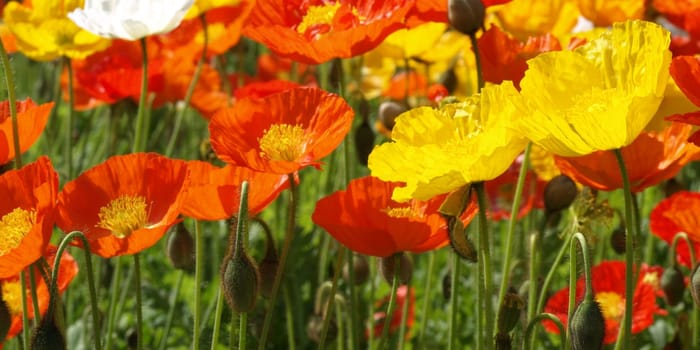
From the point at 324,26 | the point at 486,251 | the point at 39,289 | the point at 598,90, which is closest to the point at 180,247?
the point at 39,289

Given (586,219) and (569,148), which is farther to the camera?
(586,219)

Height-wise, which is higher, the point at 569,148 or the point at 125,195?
the point at 569,148

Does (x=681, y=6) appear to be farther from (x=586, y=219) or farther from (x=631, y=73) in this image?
(x=631, y=73)

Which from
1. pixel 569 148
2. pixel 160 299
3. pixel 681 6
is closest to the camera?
pixel 569 148

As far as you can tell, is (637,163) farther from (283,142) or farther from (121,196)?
(121,196)

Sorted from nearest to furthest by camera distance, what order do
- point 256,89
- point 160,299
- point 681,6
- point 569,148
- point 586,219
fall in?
point 569,148 → point 586,219 → point 256,89 → point 681,6 → point 160,299

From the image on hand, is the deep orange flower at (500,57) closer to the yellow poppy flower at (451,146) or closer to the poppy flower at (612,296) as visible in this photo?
the yellow poppy flower at (451,146)

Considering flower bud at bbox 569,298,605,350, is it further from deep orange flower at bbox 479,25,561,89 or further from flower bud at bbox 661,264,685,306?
flower bud at bbox 661,264,685,306

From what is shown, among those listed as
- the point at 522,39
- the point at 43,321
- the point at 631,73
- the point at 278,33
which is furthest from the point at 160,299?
the point at 631,73

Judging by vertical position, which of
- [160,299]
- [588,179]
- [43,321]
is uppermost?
[588,179]

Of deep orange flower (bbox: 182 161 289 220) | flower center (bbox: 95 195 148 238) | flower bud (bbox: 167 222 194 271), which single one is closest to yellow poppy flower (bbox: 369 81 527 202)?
deep orange flower (bbox: 182 161 289 220)
